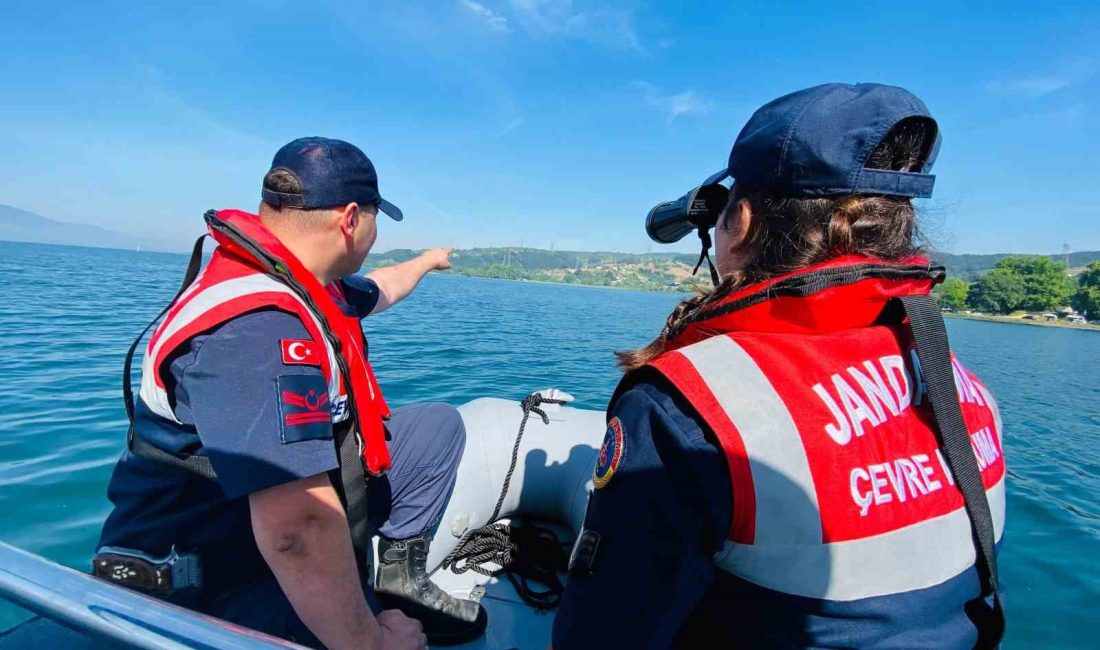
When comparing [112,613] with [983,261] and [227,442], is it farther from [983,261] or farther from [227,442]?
[983,261]

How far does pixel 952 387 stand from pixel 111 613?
1.49 metres

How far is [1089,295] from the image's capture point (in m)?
59.5

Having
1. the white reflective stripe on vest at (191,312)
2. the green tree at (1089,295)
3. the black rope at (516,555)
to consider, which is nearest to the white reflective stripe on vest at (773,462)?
the white reflective stripe on vest at (191,312)

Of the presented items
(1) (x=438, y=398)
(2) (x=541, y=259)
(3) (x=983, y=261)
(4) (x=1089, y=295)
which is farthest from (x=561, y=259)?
(1) (x=438, y=398)

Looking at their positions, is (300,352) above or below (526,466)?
above

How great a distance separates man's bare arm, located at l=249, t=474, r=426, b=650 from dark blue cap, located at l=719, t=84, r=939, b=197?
1312 mm

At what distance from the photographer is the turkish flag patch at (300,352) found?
4.47 feet

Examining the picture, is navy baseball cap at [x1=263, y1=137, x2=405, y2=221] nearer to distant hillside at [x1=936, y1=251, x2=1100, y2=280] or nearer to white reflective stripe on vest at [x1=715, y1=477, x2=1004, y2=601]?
white reflective stripe on vest at [x1=715, y1=477, x2=1004, y2=601]

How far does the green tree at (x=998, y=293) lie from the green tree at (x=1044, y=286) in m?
0.97

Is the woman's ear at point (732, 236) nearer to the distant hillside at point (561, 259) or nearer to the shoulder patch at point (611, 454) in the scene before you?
the shoulder patch at point (611, 454)

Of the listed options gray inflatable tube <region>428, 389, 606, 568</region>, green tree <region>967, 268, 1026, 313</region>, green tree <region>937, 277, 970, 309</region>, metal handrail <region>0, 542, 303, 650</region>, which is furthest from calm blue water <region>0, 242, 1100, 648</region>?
green tree <region>937, 277, 970, 309</region>

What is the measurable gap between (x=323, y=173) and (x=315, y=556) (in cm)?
126

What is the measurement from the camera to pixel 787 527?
2.80 feet

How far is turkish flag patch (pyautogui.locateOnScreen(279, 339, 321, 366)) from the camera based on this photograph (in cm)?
136
